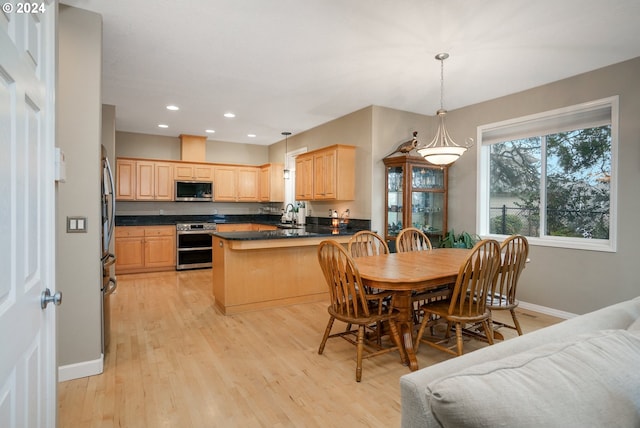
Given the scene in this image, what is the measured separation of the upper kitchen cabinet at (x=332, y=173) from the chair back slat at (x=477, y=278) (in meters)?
2.70

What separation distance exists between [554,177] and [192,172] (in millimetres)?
6047

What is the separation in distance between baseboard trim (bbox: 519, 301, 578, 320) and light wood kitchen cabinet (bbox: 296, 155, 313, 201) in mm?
3332

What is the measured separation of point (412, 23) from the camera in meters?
2.77

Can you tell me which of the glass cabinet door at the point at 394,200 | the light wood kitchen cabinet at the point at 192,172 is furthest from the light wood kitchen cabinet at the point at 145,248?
the glass cabinet door at the point at 394,200

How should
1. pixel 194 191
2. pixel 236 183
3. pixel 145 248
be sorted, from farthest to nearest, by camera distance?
pixel 236 183 < pixel 194 191 < pixel 145 248

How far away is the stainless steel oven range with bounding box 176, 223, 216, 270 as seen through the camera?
21.4 ft

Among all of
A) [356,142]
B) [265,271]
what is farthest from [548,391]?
[356,142]

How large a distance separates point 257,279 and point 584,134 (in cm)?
402

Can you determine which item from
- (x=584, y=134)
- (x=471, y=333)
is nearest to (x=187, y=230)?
(x=471, y=333)

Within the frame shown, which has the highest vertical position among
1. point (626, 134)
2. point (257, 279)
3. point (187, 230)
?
point (626, 134)

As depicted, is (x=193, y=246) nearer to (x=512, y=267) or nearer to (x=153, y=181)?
(x=153, y=181)

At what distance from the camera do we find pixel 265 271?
4.20m

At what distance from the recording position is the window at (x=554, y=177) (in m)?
3.71

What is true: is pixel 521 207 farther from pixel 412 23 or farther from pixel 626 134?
pixel 412 23
